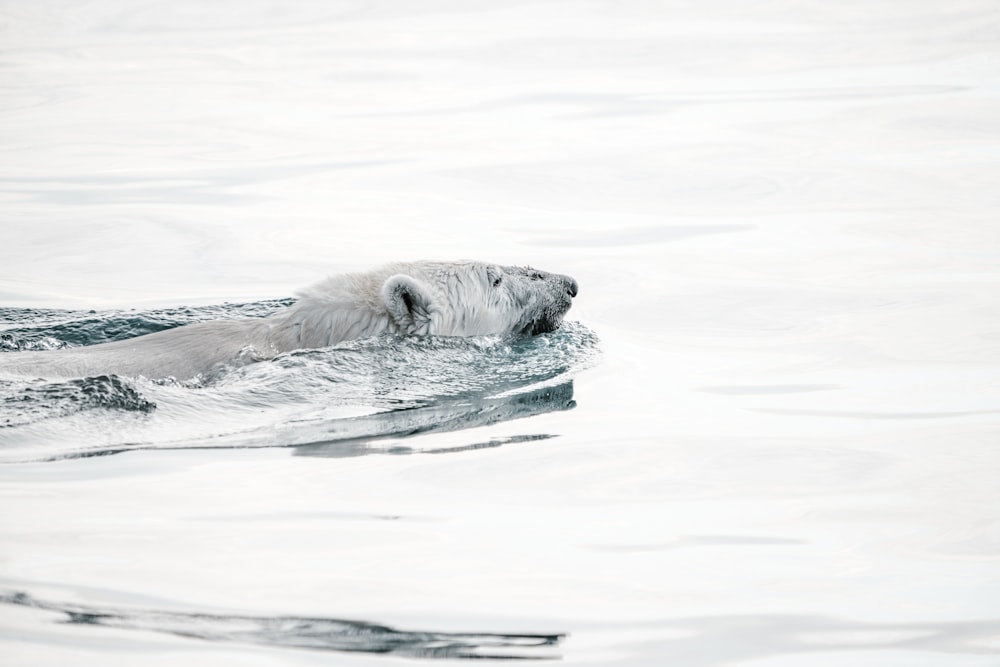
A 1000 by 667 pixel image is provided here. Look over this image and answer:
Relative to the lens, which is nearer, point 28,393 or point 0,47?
point 28,393

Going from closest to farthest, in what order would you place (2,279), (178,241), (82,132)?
(2,279) < (178,241) < (82,132)

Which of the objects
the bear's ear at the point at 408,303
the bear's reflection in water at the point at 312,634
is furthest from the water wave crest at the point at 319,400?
the bear's reflection in water at the point at 312,634

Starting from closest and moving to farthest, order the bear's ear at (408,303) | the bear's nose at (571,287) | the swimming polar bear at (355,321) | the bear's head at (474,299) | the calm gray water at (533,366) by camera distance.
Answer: the calm gray water at (533,366), the swimming polar bear at (355,321), the bear's ear at (408,303), the bear's head at (474,299), the bear's nose at (571,287)

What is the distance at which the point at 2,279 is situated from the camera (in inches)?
508

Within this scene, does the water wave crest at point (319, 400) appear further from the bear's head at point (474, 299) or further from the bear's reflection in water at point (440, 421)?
the bear's head at point (474, 299)

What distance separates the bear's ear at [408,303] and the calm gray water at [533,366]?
0.62 ft

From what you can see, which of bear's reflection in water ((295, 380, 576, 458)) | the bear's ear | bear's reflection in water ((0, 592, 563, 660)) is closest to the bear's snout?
the bear's ear

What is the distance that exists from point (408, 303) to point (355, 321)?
39cm

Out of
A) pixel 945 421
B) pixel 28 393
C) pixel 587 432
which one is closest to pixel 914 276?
pixel 945 421

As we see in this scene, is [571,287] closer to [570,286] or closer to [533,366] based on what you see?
[570,286]

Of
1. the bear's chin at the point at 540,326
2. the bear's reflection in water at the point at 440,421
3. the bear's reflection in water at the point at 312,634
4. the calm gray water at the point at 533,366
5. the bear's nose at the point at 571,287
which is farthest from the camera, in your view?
the bear's nose at the point at 571,287

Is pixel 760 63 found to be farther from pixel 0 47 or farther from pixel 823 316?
pixel 0 47

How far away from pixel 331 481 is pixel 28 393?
7.35 feet

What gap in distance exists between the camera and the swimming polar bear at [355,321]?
9219mm
